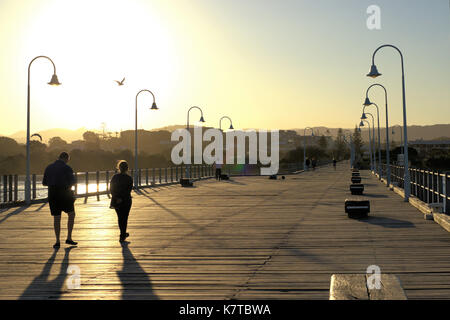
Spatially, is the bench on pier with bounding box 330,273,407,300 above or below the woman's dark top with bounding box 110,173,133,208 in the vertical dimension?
below

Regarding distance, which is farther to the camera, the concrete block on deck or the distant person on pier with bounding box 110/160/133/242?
the concrete block on deck

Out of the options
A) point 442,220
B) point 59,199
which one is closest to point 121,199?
point 59,199

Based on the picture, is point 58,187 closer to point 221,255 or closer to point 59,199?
point 59,199

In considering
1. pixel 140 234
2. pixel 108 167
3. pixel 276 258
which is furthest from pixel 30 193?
pixel 108 167

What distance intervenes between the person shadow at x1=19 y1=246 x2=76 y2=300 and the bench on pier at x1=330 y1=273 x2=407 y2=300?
11.7 ft

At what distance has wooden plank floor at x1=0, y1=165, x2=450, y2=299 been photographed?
8.14 metres

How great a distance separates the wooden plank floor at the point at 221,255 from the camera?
8.14 meters

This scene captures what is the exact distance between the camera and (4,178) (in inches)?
926

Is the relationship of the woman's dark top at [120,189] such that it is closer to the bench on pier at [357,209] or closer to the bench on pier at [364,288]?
the bench on pier at [357,209]

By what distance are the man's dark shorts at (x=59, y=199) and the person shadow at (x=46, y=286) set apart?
2.28m

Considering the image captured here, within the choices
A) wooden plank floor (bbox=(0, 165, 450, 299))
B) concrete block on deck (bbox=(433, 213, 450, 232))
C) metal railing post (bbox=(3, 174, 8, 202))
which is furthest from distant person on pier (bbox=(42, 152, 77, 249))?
metal railing post (bbox=(3, 174, 8, 202))

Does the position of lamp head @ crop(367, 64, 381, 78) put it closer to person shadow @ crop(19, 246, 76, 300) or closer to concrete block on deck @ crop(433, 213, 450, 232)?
concrete block on deck @ crop(433, 213, 450, 232)

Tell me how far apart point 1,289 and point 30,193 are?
17.0 metres

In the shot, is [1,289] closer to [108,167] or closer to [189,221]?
[189,221]
